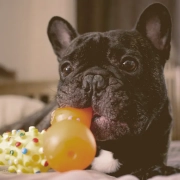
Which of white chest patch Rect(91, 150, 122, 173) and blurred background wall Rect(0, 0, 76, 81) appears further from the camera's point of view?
blurred background wall Rect(0, 0, 76, 81)

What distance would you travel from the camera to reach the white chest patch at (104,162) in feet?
3.46

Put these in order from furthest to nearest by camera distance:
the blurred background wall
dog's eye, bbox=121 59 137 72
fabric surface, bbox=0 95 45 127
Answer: the blurred background wall, fabric surface, bbox=0 95 45 127, dog's eye, bbox=121 59 137 72

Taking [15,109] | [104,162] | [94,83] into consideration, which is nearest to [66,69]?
[94,83]

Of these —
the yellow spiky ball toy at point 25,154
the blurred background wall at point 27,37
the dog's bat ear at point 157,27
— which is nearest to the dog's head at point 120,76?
the dog's bat ear at point 157,27

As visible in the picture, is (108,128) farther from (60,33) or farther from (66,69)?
(60,33)

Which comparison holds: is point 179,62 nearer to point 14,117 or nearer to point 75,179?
point 14,117

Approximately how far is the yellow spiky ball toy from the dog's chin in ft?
0.53

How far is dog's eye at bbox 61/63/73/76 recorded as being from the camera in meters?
1.14

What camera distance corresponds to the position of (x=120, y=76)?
102 centimetres

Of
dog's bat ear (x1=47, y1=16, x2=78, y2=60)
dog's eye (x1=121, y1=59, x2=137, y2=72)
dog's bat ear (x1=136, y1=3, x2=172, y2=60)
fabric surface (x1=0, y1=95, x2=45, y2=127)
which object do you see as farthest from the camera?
fabric surface (x1=0, y1=95, x2=45, y2=127)

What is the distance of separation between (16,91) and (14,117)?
2.80ft

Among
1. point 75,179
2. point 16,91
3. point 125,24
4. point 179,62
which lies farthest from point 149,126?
point 16,91

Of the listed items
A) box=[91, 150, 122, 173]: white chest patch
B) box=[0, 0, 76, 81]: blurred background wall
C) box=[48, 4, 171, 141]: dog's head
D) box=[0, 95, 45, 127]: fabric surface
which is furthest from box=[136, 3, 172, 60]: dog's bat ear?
box=[0, 0, 76, 81]: blurred background wall

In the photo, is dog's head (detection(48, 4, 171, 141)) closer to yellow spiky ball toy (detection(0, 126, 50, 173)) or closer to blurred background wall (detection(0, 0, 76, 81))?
yellow spiky ball toy (detection(0, 126, 50, 173))
